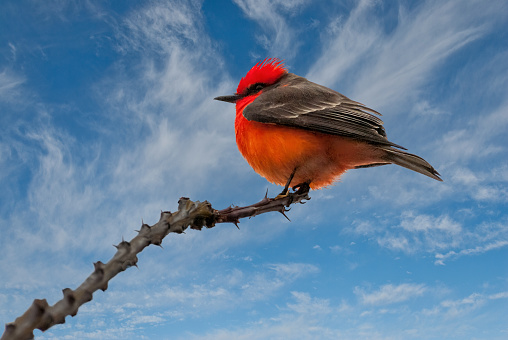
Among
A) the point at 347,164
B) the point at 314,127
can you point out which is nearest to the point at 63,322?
the point at 314,127

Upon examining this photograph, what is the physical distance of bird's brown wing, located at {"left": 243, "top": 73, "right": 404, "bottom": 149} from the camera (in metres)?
4.48

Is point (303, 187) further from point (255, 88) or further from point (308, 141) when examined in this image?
point (255, 88)

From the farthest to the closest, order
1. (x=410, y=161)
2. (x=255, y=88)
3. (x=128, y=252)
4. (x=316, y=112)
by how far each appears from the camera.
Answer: (x=255, y=88)
(x=316, y=112)
(x=410, y=161)
(x=128, y=252)

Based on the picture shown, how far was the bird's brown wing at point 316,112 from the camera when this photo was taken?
14.7ft

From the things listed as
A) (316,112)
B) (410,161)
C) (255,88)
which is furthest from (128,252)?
(255,88)

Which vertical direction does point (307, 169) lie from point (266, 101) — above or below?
below

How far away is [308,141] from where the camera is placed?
446 cm

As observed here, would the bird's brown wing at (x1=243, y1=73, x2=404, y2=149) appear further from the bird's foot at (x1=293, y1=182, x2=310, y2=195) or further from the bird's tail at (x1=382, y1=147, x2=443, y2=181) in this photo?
the bird's foot at (x1=293, y1=182, x2=310, y2=195)

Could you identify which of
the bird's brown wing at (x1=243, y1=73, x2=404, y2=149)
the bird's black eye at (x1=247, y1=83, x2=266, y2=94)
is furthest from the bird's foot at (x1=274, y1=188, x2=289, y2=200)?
the bird's black eye at (x1=247, y1=83, x2=266, y2=94)

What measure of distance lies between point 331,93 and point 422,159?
5.10 ft

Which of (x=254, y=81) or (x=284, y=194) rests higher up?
(x=254, y=81)

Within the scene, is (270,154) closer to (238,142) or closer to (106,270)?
(238,142)

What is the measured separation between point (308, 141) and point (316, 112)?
1.48ft

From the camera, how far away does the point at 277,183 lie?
491cm
